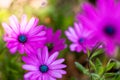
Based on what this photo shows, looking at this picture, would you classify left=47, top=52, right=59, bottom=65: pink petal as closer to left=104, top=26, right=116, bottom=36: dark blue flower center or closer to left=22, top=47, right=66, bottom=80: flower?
left=22, top=47, right=66, bottom=80: flower

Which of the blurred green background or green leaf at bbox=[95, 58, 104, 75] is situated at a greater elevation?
the blurred green background

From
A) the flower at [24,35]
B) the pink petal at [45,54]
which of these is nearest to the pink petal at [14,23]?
the flower at [24,35]

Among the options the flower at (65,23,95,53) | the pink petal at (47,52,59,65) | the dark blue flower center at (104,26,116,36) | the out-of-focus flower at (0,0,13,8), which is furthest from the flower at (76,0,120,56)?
the out-of-focus flower at (0,0,13,8)

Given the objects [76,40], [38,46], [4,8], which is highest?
[4,8]

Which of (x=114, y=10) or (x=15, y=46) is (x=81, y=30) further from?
(x=114, y=10)

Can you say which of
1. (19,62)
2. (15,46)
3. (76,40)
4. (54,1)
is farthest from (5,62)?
(54,1)

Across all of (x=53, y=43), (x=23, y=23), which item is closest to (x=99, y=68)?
(x=53, y=43)

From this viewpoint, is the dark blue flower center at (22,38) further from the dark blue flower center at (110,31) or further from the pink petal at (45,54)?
the dark blue flower center at (110,31)
